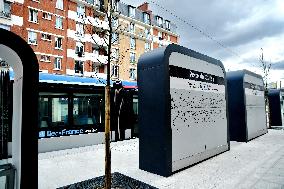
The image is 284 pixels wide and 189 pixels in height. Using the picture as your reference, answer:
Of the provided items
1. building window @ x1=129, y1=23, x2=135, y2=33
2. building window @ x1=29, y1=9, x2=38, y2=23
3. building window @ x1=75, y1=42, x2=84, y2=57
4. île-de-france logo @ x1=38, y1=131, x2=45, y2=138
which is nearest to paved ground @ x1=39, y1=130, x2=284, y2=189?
île-de-france logo @ x1=38, y1=131, x2=45, y2=138

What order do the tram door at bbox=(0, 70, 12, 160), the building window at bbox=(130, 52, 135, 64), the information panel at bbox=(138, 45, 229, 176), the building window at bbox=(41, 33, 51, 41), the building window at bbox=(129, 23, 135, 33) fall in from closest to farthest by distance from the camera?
1. the tram door at bbox=(0, 70, 12, 160)
2. the information panel at bbox=(138, 45, 229, 176)
3. the building window at bbox=(41, 33, 51, 41)
4. the building window at bbox=(130, 52, 135, 64)
5. the building window at bbox=(129, 23, 135, 33)

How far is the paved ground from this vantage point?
207 inches

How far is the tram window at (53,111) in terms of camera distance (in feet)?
28.5

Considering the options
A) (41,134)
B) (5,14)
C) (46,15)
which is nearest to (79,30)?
(46,15)

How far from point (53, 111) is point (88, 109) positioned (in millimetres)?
1616

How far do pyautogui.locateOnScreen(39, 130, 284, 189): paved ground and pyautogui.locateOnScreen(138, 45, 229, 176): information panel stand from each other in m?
0.43

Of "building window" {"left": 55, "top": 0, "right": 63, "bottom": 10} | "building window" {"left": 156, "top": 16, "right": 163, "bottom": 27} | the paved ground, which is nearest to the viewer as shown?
the paved ground

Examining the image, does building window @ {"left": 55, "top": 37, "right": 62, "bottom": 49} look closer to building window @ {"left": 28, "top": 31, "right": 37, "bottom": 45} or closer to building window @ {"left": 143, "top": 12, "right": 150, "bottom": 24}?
building window @ {"left": 28, "top": 31, "right": 37, "bottom": 45}

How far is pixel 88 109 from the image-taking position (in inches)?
399

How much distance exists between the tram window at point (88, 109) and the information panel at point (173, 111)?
13.4ft

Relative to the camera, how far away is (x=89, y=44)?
2791 cm

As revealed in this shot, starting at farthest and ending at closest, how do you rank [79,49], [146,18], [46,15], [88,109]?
[146,18], [79,49], [46,15], [88,109]

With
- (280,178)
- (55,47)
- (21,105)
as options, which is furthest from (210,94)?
(55,47)

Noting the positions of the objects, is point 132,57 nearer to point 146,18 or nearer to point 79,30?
point 146,18
